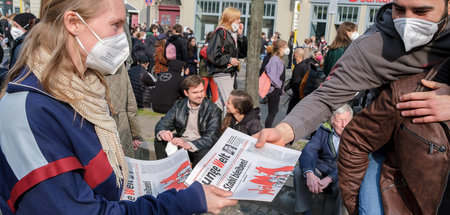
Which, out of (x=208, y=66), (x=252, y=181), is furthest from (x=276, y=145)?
(x=208, y=66)

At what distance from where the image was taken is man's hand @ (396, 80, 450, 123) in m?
1.48

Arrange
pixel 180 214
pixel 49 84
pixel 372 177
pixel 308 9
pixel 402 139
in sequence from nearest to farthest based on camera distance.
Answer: pixel 49 84
pixel 180 214
pixel 402 139
pixel 372 177
pixel 308 9

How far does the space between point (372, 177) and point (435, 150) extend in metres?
0.39

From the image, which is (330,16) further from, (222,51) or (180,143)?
(180,143)

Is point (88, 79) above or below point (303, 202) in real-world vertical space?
above

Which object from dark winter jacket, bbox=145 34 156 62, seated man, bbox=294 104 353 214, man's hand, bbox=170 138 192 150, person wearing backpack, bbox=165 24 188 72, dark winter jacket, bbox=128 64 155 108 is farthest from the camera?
dark winter jacket, bbox=145 34 156 62

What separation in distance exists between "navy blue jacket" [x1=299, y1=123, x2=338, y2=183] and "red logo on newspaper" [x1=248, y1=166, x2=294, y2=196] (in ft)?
4.94

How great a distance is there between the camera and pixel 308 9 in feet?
82.5

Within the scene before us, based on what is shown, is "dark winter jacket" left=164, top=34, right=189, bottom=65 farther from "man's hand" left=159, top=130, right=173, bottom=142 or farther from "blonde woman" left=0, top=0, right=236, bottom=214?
"blonde woman" left=0, top=0, right=236, bottom=214

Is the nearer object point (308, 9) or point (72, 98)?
point (72, 98)

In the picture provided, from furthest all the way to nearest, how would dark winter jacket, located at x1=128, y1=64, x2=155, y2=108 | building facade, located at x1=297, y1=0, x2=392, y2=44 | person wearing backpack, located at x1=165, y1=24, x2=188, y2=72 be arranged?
building facade, located at x1=297, y1=0, x2=392, y2=44 < person wearing backpack, located at x1=165, y1=24, x2=188, y2=72 < dark winter jacket, located at x1=128, y1=64, x2=155, y2=108

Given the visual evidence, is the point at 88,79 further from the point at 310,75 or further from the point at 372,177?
the point at 310,75

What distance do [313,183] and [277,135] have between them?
60.3 inches

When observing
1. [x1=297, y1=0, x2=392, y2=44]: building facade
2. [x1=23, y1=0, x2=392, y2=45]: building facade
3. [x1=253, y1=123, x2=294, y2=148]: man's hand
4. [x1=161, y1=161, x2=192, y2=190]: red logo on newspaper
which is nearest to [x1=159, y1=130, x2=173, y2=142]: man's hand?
[x1=161, y1=161, x2=192, y2=190]: red logo on newspaper
